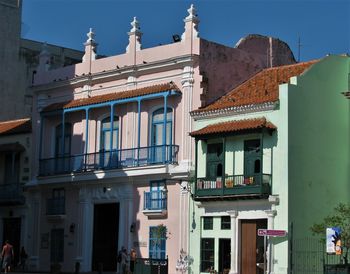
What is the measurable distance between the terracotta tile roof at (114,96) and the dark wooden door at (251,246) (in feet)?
25.1

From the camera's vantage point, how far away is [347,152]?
36125 mm

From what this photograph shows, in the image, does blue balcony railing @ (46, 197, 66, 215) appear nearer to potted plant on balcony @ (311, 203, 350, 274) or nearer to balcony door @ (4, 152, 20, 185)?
balcony door @ (4, 152, 20, 185)

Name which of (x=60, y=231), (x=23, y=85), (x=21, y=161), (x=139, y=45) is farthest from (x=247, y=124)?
(x=23, y=85)

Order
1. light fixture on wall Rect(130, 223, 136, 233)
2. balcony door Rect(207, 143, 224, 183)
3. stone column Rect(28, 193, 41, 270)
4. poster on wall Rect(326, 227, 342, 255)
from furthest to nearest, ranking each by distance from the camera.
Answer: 1. stone column Rect(28, 193, 41, 270)
2. light fixture on wall Rect(130, 223, 136, 233)
3. balcony door Rect(207, 143, 224, 183)
4. poster on wall Rect(326, 227, 342, 255)

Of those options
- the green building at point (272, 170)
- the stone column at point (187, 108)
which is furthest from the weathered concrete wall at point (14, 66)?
the green building at point (272, 170)

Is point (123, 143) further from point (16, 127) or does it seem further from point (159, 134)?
point (16, 127)

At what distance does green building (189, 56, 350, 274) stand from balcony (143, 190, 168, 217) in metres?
1.68

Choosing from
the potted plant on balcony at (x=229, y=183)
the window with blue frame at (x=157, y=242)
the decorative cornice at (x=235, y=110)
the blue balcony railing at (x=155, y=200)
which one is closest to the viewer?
the decorative cornice at (x=235, y=110)

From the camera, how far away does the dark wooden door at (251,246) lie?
114 feet

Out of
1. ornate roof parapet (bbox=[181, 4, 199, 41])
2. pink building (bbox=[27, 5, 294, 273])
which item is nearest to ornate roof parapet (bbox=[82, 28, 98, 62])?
pink building (bbox=[27, 5, 294, 273])

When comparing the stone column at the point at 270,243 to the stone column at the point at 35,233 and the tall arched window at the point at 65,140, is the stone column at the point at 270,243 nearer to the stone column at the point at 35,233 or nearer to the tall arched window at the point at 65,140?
the tall arched window at the point at 65,140

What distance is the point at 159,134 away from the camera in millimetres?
39844

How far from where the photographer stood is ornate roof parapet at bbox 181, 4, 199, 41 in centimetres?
3856

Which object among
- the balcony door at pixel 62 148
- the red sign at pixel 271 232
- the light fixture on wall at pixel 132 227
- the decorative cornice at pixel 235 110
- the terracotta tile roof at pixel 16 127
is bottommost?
the red sign at pixel 271 232
